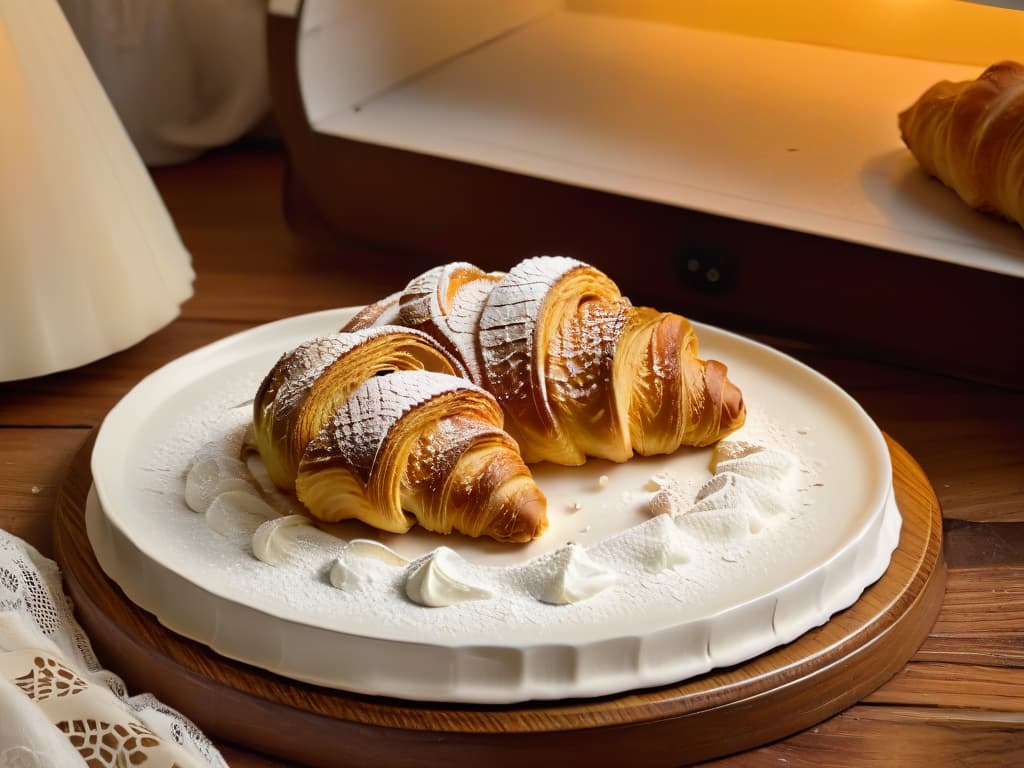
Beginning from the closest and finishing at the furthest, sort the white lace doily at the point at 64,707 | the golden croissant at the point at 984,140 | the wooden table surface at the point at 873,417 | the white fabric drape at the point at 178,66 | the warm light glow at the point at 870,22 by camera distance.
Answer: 1. the white lace doily at the point at 64,707
2. the wooden table surface at the point at 873,417
3. the golden croissant at the point at 984,140
4. the warm light glow at the point at 870,22
5. the white fabric drape at the point at 178,66

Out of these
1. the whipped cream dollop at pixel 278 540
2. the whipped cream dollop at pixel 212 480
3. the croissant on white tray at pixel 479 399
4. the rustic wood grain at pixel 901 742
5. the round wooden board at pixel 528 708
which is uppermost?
the croissant on white tray at pixel 479 399

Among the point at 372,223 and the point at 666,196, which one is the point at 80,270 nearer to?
the point at 372,223

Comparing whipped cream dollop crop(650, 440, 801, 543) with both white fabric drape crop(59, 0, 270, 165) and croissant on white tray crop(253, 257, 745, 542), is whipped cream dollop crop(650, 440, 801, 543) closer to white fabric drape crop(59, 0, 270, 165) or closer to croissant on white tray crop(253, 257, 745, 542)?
croissant on white tray crop(253, 257, 745, 542)

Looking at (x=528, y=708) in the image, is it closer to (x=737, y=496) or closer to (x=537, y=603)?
(x=537, y=603)

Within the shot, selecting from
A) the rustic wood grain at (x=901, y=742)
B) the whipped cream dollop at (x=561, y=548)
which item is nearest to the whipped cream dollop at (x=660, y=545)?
the whipped cream dollop at (x=561, y=548)

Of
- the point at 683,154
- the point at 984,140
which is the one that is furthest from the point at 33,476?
the point at 984,140

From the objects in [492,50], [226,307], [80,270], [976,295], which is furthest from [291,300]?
[976,295]

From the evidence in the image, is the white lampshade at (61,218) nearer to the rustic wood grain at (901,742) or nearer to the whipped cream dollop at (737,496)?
the whipped cream dollop at (737,496)
